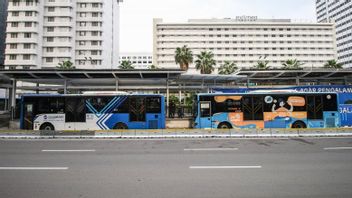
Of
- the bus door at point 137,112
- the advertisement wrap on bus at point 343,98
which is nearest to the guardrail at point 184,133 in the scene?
the bus door at point 137,112

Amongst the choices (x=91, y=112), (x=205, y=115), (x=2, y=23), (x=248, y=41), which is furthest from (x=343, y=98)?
(x=2, y=23)

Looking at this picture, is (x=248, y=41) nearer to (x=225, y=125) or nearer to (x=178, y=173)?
(x=225, y=125)

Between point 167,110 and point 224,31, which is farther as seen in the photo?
point 224,31

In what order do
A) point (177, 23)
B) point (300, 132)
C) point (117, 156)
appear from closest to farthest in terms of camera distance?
point (117, 156), point (300, 132), point (177, 23)

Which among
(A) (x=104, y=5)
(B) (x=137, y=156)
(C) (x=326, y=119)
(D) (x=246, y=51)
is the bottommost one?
(B) (x=137, y=156)

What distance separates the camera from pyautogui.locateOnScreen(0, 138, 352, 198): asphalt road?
4762mm

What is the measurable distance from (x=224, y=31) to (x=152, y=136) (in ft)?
261

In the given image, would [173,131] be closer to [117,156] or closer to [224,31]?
[117,156]

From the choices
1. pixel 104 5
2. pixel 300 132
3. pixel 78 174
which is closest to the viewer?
pixel 78 174

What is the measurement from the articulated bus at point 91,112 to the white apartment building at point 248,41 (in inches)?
2714

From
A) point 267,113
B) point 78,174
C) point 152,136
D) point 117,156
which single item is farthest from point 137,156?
point 267,113

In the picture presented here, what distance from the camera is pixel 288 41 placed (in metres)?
85.8

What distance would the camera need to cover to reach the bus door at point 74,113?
15.8 metres

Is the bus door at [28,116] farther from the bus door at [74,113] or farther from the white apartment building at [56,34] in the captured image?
the white apartment building at [56,34]
